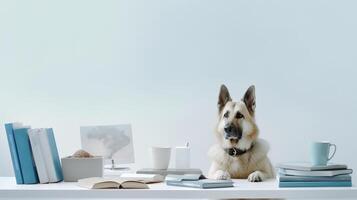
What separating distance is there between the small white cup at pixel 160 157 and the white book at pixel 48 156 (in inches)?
19.0

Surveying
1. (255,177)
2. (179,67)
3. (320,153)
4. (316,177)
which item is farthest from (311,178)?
(179,67)

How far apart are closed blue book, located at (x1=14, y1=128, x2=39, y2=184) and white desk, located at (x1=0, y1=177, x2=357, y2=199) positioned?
0.33 feet

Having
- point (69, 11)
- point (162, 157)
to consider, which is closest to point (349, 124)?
point (162, 157)

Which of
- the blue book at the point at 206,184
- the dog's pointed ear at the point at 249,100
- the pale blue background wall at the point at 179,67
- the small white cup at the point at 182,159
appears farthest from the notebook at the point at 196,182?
the pale blue background wall at the point at 179,67

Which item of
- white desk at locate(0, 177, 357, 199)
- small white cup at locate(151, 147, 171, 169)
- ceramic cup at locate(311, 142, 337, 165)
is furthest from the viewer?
small white cup at locate(151, 147, 171, 169)

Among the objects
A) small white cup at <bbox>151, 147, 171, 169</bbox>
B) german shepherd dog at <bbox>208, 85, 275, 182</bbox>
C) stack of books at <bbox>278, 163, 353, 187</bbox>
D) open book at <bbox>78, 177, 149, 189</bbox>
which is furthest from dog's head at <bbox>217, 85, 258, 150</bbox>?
open book at <bbox>78, 177, 149, 189</bbox>

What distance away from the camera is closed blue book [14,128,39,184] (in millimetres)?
2367

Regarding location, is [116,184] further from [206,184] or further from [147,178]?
[206,184]

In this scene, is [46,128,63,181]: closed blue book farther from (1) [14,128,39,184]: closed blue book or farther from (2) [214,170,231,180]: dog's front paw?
(2) [214,170,231,180]: dog's front paw

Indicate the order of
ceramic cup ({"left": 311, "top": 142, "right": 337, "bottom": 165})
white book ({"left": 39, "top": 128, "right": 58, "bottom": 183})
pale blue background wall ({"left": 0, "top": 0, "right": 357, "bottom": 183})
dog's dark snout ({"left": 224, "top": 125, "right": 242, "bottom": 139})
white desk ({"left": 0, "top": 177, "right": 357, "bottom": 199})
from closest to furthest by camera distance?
white desk ({"left": 0, "top": 177, "right": 357, "bottom": 199})
ceramic cup ({"left": 311, "top": 142, "right": 337, "bottom": 165})
white book ({"left": 39, "top": 128, "right": 58, "bottom": 183})
dog's dark snout ({"left": 224, "top": 125, "right": 242, "bottom": 139})
pale blue background wall ({"left": 0, "top": 0, "right": 357, "bottom": 183})

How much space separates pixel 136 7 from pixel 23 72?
2.39ft

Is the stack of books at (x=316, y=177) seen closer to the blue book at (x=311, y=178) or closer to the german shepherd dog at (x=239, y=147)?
the blue book at (x=311, y=178)

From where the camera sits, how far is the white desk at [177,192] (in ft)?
7.02

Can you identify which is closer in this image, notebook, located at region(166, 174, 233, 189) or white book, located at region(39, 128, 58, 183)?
notebook, located at region(166, 174, 233, 189)
